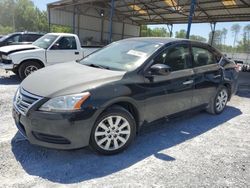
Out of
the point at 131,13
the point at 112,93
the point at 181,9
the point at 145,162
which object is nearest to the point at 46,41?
the point at 112,93

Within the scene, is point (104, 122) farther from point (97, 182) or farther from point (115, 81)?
point (97, 182)

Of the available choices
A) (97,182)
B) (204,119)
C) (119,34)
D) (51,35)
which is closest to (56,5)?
(119,34)

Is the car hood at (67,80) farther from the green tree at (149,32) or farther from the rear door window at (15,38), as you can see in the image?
the green tree at (149,32)

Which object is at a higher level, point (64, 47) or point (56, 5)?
point (56, 5)

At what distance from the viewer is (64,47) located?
350 inches

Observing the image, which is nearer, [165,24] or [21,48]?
[21,48]

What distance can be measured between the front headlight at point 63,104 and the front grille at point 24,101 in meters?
0.16

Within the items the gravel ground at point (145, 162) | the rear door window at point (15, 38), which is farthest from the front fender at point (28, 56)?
the rear door window at point (15, 38)

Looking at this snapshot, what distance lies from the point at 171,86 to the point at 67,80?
174 cm

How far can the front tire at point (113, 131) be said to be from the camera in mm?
3400

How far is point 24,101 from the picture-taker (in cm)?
333

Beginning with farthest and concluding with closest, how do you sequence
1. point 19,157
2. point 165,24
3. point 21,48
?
point 165,24
point 21,48
point 19,157

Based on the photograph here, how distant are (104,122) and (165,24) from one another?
25285 mm

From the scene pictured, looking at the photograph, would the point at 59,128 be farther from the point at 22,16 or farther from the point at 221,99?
the point at 22,16
